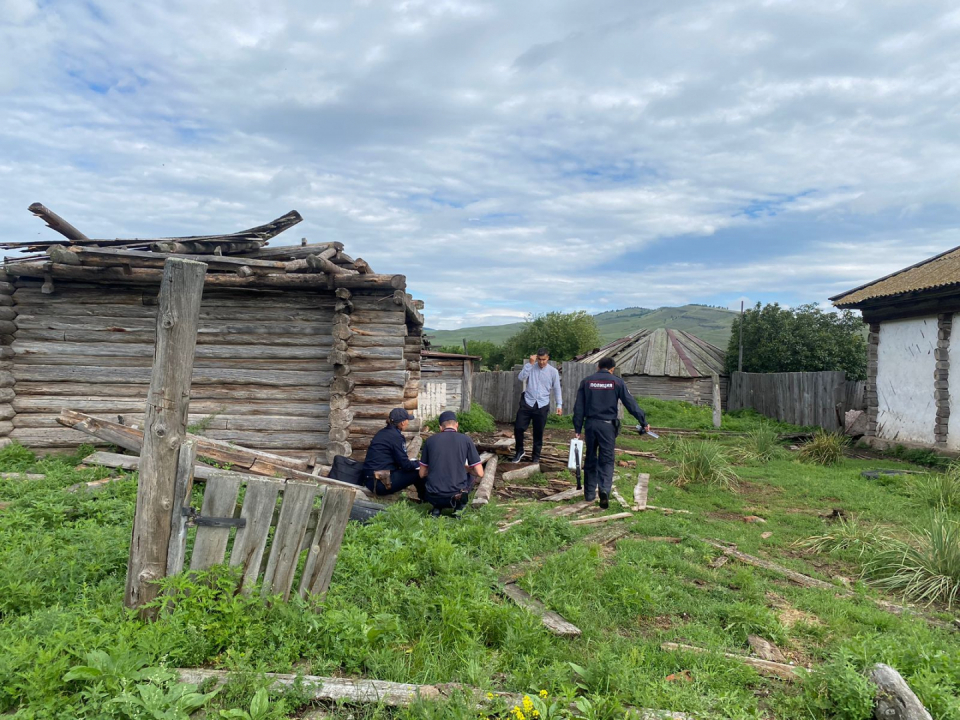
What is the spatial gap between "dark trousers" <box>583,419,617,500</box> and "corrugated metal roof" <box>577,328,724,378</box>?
45.9 feet

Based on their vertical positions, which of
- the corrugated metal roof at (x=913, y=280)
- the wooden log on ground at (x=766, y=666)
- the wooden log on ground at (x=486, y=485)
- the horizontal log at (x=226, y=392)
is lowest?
the wooden log on ground at (x=766, y=666)

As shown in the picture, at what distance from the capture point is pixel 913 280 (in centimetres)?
1427

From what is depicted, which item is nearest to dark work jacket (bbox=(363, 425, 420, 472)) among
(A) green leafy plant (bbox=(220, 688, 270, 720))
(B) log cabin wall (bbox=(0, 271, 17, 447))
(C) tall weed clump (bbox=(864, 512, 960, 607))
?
(A) green leafy plant (bbox=(220, 688, 270, 720))

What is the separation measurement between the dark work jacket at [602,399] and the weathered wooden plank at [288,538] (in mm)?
4773

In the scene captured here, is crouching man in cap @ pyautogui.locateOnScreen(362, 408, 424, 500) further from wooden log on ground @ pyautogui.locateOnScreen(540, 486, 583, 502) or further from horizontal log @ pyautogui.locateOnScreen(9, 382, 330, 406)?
horizontal log @ pyautogui.locateOnScreen(9, 382, 330, 406)

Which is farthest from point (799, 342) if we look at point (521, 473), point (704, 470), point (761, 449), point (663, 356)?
point (521, 473)

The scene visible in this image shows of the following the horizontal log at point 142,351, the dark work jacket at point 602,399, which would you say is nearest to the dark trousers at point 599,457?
the dark work jacket at point 602,399

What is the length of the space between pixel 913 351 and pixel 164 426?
15962 millimetres

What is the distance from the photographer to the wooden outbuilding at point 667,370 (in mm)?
22828

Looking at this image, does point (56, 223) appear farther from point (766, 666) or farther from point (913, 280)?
point (913, 280)

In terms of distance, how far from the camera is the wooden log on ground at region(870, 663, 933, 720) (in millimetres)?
3135

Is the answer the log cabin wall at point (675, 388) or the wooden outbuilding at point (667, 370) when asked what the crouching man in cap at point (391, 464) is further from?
the log cabin wall at point (675, 388)

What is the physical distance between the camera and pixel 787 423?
1844 centimetres

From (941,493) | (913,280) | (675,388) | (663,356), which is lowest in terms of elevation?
(941,493)
